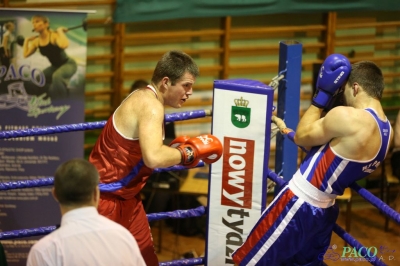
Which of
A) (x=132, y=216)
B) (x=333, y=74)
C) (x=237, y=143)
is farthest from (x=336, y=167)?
(x=132, y=216)

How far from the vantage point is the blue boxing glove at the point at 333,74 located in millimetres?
3160

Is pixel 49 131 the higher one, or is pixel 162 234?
pixel 49 131

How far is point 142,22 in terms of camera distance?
650cm

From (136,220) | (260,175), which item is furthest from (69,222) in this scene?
(260,175)

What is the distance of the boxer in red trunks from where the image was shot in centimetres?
321

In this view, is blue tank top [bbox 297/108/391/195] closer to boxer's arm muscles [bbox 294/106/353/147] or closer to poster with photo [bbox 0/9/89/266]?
boxer's arm muscles [bbox 294/106/353/147]

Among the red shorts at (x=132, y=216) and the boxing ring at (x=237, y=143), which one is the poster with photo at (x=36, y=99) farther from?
the red shorts at (x=132, y=216)

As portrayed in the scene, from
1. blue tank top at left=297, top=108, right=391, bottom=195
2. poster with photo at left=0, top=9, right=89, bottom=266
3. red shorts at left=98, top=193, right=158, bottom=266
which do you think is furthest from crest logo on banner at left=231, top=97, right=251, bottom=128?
poster with photo at left=0, top=9, right=89, bottom=266

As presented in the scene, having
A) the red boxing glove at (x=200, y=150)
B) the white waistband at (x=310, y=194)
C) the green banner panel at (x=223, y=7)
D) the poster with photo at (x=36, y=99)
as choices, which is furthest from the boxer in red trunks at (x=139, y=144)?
the green banner panel at (x=223, y=7)

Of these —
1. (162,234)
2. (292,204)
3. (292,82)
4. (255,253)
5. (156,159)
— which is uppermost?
(292,82)

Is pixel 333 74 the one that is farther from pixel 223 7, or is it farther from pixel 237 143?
pixel 223 7

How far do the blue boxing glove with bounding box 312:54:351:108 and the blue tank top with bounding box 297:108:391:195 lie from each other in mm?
192

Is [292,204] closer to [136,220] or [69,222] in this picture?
[136,220]

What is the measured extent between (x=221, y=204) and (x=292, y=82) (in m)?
0.74
